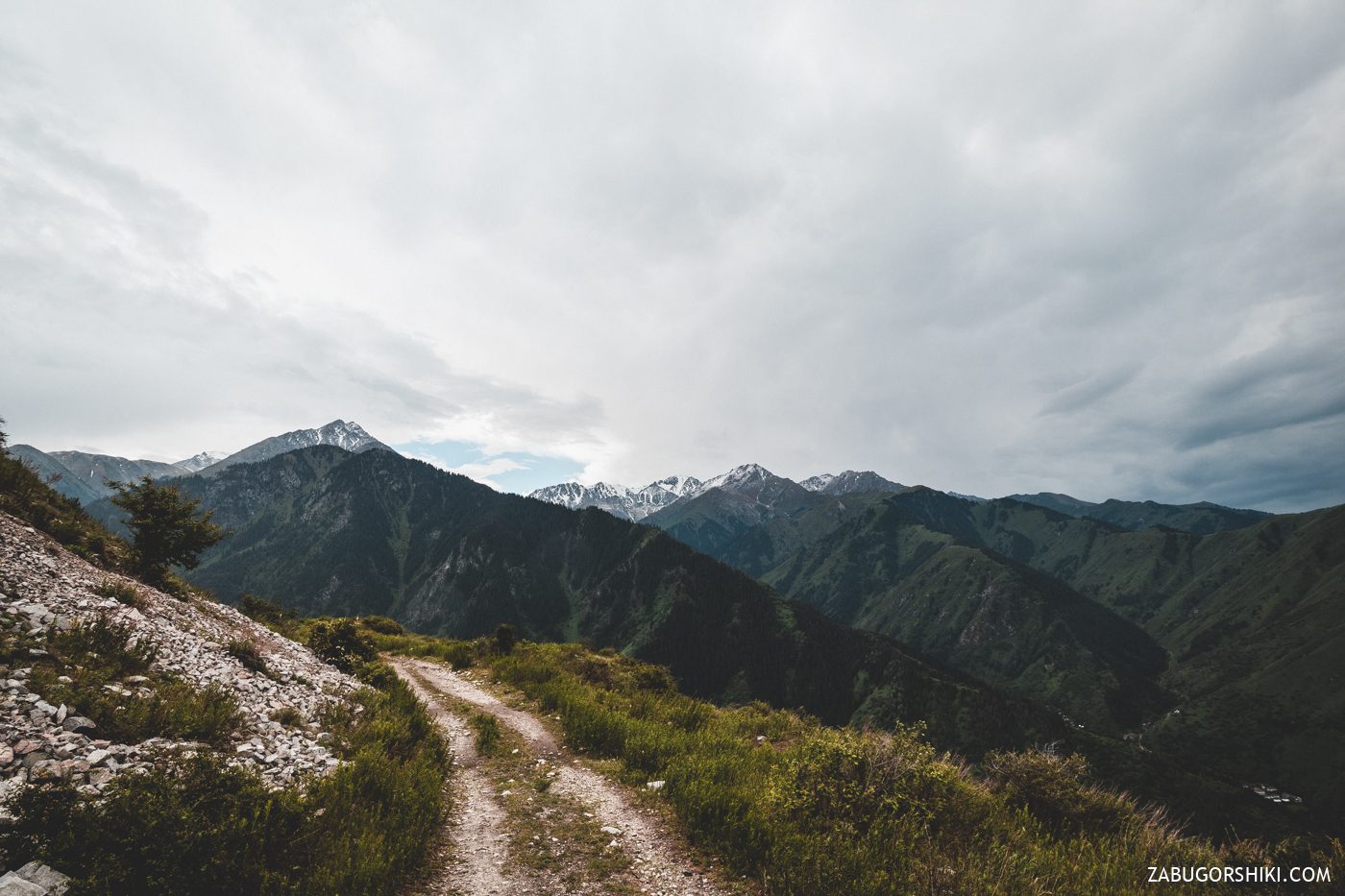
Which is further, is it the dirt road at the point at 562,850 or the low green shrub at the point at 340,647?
the low green shrub at the point at 340,647

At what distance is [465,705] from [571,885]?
45.6 ft

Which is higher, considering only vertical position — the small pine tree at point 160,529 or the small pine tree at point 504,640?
the small pine tree at point 160,529

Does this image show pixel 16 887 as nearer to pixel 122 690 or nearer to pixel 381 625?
pixel 122 690

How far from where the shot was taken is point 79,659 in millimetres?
10602

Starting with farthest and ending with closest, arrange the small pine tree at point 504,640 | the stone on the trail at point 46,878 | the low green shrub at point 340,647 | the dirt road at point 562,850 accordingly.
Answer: the small pine tree at point 504,640
the low green shrub at point 340,647
the dirt road at point 562,850
the stone on the trail at point 46,878

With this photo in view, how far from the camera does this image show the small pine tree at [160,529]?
18688mm

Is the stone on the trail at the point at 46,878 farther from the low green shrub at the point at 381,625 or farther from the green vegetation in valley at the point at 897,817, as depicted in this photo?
the low green shrub at the point at 381,625

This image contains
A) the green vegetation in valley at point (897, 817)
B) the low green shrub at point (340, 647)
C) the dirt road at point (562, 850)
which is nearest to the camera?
the green vegetation in valley at point (897, 817)

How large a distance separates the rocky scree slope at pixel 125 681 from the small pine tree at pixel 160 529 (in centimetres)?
216

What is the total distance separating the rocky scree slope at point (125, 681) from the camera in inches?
309

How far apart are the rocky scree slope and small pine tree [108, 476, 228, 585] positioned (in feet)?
7.10

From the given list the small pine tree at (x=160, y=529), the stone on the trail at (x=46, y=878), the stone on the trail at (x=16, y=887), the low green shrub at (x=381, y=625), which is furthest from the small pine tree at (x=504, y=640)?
the stone on the trail at (x=16, y=887)

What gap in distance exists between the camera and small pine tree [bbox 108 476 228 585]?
61.3ft

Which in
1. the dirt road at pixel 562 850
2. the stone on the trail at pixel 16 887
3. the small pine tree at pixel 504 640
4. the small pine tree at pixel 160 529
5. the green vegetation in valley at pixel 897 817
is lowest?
the small pine tree at pixel 504 640
